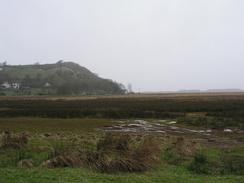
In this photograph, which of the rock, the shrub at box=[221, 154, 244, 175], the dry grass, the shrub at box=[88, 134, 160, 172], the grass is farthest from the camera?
the dry grass

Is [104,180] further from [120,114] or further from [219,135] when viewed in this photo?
[120,114]

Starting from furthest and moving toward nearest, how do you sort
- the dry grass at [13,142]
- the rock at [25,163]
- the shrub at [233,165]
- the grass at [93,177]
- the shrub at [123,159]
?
the dry grass at [13,142]
the rock at [25,163]
the shrub at [233,165]
the shrub at [123,159]
the grass at [93,177]

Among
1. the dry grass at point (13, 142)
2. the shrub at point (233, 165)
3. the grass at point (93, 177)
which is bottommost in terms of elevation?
the shrub at point (233, 165)

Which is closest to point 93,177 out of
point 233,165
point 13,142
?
point 233,165

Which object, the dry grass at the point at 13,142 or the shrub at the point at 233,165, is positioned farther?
the dry grass at the point at 13,142

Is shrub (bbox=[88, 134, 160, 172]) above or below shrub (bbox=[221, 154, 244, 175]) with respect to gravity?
above

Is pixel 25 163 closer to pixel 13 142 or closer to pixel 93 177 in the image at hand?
pixel 93 177

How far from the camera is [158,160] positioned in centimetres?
1867

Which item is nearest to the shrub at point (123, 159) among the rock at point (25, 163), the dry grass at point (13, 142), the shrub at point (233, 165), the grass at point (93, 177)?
the grass at point (93, 177)

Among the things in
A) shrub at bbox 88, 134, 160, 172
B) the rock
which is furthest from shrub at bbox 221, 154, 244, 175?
the rock

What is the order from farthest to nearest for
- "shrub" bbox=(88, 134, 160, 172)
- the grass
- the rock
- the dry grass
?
the dry grass < the rock < "shrub" bbox=(88, 134, 160, 172) < the grass

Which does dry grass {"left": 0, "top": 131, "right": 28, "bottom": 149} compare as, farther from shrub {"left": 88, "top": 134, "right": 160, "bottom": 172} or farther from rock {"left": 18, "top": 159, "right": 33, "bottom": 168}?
shrub {"left": 88, "top": 134, "right": 160, "bottom": 172}

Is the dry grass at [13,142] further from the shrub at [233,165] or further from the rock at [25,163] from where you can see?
the shrub at [233,165]

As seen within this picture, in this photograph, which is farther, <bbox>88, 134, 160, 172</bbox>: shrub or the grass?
<bbox>88, 134, 160, 172</bbox>: shrub
